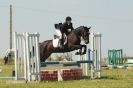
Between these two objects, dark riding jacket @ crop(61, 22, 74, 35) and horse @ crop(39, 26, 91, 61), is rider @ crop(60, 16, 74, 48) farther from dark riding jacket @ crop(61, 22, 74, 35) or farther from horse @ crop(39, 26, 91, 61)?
horse @ crop(39, 26, 91, 61)

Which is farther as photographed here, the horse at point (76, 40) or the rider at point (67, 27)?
the horse at point (76, 40)

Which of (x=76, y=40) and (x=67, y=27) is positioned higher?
(x=67, y=27)

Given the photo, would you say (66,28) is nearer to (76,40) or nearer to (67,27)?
(67,27)

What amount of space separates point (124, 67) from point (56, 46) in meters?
10.4

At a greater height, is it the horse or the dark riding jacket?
the dark riding jacket

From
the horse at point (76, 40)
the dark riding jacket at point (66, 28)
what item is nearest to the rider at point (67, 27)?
the dark riding jacket at point (66, 28)

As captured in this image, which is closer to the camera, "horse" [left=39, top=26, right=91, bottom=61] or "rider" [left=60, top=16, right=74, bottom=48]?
"rider" [left=60, top=16, right=74, bottom=48]

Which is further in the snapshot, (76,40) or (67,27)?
(76,40)

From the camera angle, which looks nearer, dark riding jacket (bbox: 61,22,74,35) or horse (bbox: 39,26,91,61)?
horse (bbox: 39,26,91,61)

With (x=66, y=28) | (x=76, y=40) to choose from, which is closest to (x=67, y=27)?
(x=66, y=28)

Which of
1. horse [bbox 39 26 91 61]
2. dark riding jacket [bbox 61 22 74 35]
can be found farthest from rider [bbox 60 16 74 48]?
horse [bbox 39 26 91 61]

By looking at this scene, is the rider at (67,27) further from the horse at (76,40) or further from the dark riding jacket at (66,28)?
the horse at (76,40)

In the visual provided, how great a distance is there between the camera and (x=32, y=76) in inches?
740

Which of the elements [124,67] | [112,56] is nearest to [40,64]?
[124,67]
